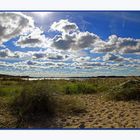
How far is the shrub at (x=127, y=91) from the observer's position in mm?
4172

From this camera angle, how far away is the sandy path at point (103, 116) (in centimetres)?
402

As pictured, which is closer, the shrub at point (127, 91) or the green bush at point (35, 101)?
the green bush at point (35, 101)

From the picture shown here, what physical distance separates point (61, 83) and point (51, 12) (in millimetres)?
656

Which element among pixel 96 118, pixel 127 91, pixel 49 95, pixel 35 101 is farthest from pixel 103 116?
pixel 35 101

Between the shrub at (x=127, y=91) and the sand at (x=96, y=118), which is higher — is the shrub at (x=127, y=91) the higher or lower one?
the higher one

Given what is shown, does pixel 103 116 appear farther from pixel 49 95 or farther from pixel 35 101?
pixel 35 101

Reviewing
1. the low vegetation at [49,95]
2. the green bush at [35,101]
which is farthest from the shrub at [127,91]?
the green bush at [35,101]

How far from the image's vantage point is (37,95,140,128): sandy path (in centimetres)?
402

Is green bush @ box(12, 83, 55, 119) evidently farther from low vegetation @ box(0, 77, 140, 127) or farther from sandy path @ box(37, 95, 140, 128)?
sandy path @ box(37, 95, 140, 128)

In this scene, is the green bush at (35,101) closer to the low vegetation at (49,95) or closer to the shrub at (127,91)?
the low vegetation at (49,95)

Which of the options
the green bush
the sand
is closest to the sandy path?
the sand

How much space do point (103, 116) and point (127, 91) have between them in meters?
0.35

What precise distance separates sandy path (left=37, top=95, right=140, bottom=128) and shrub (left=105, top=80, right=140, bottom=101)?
5 cm

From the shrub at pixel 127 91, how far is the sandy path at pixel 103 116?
2.1 inches
